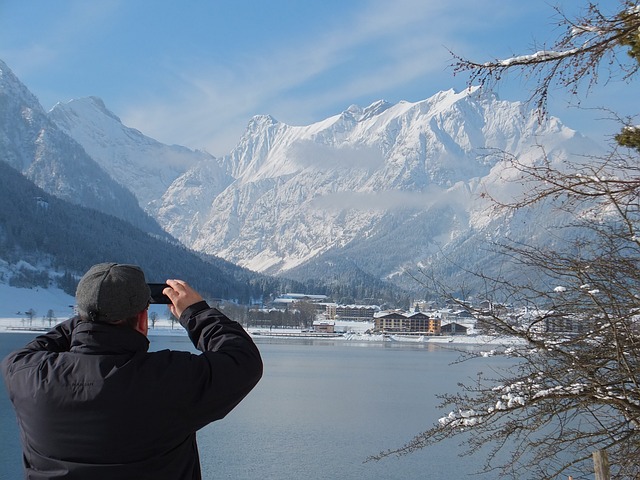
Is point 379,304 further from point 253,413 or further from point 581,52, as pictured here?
point 581,52

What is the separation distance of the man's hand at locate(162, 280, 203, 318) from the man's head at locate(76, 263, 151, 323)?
0.11 metres

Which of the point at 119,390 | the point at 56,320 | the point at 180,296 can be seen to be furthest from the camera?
the point at 56,320

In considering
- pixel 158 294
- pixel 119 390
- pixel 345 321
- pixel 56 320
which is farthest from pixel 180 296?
pixel 345 321

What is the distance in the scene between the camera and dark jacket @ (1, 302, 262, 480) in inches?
76.7

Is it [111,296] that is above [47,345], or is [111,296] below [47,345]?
above

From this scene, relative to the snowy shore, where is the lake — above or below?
below

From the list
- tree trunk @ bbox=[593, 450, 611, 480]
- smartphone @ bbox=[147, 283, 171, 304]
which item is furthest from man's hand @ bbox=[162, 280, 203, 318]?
tree trunk @ bbox=[593, 450, 611, 480]

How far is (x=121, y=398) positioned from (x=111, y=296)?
267mm

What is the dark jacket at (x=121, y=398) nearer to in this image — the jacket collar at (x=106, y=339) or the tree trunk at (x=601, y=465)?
the jacket collar at (x=106, y=339)

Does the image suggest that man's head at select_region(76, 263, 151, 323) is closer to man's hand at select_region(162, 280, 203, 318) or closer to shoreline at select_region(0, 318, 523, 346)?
man's hand at select_region(162, 280, 203, 318)

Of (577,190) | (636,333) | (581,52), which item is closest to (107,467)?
(581,52)

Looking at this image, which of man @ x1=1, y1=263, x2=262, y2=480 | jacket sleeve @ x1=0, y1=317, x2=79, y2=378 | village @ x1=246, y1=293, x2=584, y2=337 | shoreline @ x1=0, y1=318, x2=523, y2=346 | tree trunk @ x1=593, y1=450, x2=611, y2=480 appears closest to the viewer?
man @ x1=1, y1=263, x2=262, y2=480

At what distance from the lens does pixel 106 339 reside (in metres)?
2.01

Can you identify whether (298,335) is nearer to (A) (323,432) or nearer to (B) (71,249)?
(B) (71,249)
